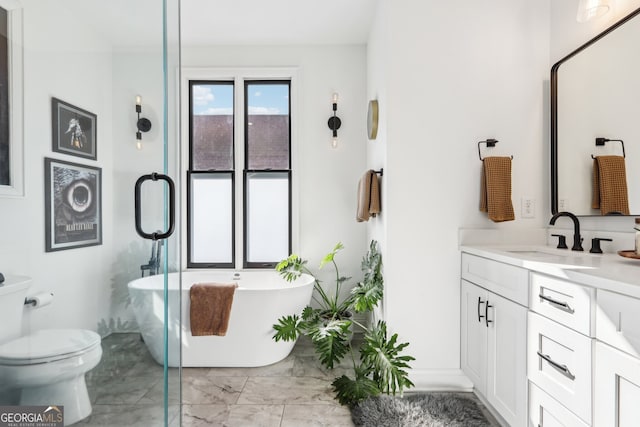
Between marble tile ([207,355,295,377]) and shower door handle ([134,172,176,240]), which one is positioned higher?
shower door handle ([134,172,176,240])

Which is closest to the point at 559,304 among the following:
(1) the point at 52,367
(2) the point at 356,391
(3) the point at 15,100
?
(2) the point at 356,391

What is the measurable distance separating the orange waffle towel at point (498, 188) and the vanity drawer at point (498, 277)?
0.31 m

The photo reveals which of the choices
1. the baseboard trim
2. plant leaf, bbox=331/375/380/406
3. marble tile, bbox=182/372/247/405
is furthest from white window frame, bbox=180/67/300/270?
the baseboard trim

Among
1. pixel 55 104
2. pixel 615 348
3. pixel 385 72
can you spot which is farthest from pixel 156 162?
pixel 615 348

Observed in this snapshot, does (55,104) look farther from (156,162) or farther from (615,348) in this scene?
(615,348)

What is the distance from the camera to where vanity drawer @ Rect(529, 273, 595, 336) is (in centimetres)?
115

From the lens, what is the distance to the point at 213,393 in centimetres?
218

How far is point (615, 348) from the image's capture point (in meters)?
1.04

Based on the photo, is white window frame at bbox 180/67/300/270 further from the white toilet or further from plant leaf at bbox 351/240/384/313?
the white toilet

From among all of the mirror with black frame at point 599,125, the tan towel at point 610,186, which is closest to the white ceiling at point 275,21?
the mirror with black frame at point 599,125

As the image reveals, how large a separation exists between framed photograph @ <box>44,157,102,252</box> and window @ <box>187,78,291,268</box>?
2181mm

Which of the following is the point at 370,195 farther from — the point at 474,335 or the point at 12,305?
the point at 12,305

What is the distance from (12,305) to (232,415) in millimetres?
1393

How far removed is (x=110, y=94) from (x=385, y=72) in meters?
1.60
